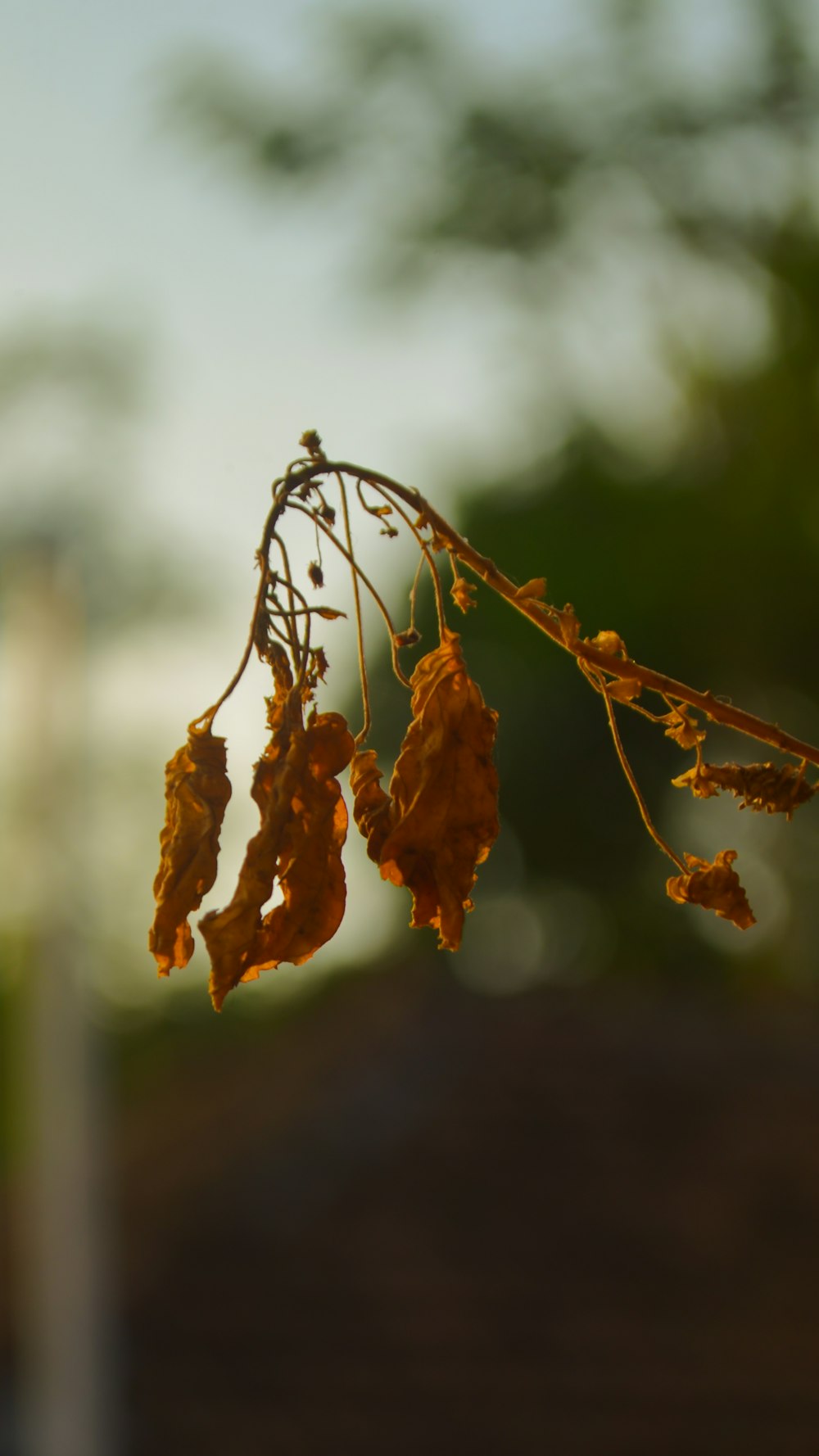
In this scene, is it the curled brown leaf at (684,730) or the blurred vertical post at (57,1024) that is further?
the blurred vertical post at (57,1024)

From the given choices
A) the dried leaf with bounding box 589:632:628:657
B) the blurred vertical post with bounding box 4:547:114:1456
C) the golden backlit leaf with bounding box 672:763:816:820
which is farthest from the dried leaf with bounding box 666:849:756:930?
the blurred vertical post with bounding box 4:547:114:1456

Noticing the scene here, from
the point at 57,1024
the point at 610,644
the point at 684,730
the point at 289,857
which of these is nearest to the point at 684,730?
the point at 684,730

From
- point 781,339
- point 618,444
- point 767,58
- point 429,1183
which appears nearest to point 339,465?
point 767,58

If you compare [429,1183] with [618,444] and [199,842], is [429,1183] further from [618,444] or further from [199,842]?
[199,842]

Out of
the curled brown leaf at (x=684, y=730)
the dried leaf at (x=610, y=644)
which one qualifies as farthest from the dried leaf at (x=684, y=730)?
the dried leaf at (x=610, y=644)

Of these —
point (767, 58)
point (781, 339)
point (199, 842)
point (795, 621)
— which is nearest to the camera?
point (199, 842)

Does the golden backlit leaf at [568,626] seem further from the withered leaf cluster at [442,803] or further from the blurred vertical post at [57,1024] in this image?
the blurred vertical post at [57,1024]
